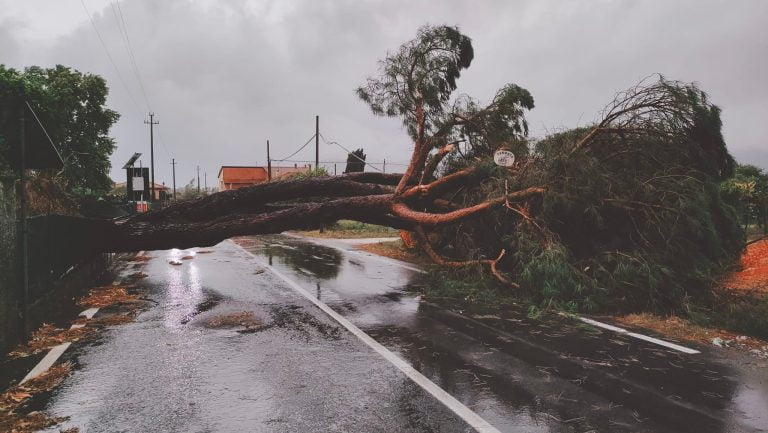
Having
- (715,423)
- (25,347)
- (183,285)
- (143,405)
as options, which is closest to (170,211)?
(183,285)

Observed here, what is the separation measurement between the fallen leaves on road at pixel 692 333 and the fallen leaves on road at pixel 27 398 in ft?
21.0

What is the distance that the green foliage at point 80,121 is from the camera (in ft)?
112

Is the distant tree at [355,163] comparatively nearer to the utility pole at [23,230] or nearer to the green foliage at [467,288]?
the green foliage at [467,288]

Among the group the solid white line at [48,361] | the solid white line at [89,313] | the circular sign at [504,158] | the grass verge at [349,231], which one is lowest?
the solid white line at [48,361]

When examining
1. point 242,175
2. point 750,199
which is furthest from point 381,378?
point 242,175

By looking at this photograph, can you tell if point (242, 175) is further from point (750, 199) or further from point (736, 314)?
point (736, 314)

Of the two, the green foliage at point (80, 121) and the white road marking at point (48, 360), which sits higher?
the green foliage at point (80, 121)

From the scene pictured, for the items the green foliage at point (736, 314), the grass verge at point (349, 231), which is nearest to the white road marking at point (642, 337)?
the green foliage at point (736, 314)

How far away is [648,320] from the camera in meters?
6.53

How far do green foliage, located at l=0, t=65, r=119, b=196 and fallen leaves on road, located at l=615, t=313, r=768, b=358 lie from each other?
36554 millimetres

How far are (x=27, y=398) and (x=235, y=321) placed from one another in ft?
9.14

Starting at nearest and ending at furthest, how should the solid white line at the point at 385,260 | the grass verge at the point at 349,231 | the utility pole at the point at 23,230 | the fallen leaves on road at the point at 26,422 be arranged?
the fallen leaves on road at the point at 26,422 → the utility pole at the point at 23,230 → the solid white line at the point at 385,260 → the grass verge at the point at 349,231

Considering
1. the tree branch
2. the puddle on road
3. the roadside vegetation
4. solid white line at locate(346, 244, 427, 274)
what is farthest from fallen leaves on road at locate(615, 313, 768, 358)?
the roadside vegetation

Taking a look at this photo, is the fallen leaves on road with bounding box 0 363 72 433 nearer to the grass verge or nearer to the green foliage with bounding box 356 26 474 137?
the green foliage with bounding box 356 26 474 137
